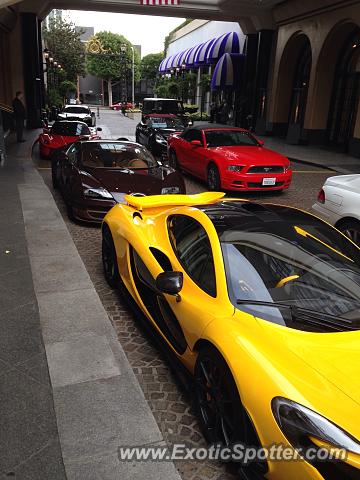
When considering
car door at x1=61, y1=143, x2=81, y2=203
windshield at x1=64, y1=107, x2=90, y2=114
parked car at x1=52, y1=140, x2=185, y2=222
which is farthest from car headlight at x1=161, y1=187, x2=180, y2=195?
windshield at x1=64, y1=107, x2=90, y2=114

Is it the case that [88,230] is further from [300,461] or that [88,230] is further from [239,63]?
[239,63]

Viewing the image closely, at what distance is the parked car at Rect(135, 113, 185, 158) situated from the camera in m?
15.1

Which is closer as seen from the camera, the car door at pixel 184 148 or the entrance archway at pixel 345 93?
the car door at pixel 184 148

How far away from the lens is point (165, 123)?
1673cm

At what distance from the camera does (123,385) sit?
10.4 ft

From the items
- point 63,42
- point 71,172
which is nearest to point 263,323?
point 71,172

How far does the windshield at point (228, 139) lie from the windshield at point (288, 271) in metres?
7.77

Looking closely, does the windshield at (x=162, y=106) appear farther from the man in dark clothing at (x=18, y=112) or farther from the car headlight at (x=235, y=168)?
the car headlight at (x=235, y=168)

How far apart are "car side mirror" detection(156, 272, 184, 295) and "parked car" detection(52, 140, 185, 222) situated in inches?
165

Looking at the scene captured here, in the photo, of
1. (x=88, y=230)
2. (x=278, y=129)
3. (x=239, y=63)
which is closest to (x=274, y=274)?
(x=88, y=230)

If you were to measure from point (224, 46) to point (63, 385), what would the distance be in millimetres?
33173

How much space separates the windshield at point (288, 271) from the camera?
2754mm

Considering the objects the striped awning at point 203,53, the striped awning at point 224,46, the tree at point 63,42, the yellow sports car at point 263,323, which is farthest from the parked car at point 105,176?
the tree at point 63,42

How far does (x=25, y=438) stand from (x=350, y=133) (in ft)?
61.8
